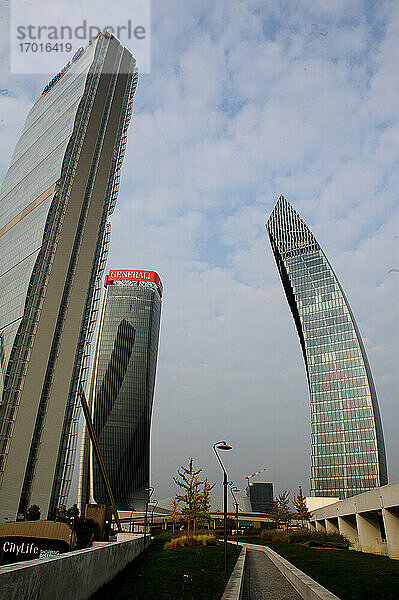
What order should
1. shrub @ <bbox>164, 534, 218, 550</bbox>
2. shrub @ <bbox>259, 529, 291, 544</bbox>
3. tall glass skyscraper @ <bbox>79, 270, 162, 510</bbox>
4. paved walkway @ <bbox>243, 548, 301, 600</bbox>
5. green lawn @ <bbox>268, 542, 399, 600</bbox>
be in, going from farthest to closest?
tall glass skyscraper @ <bbox>79, 270, 162, 510</bbox> → shrub @ <bbox>259, 529, 291, 544</bbox> → shrub @ <bbox>164, 534, 218, 550</bbox> → paved walkway @ <bbox>243, 548, 301, 600</bbox> → green lawn @ <bbox>268, 542, 399, 600</bbox>

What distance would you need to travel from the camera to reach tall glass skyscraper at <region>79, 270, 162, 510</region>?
487 ft

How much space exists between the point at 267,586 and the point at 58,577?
478 inches

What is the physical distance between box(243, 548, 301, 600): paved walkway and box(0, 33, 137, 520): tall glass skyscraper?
46690 millimetres

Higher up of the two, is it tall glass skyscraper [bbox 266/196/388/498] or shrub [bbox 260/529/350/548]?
tall glass skyscraper [bbox 266/196/388/498]

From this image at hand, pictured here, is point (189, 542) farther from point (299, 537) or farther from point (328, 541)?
point (299, 537)

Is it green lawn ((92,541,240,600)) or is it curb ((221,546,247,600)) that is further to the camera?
curb ((221,546,247,600))

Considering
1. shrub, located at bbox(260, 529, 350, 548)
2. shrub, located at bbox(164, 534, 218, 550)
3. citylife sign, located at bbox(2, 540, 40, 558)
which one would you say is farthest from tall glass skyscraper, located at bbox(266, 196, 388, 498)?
citylife sign, located at bbox(2, 540, 40, 558)

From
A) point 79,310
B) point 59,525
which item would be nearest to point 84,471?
point 79,310

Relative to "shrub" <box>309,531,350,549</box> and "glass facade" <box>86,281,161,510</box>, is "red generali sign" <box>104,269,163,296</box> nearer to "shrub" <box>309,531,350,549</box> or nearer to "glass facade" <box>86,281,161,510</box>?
"glass facade" <box>86,281,161,510</box>

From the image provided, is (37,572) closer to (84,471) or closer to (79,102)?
(79,102)

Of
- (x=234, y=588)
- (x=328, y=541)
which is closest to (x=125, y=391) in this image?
(x=328, y=541)

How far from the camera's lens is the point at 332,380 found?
11388 cm

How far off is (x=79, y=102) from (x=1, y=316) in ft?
125

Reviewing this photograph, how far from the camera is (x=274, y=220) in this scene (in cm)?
14250
